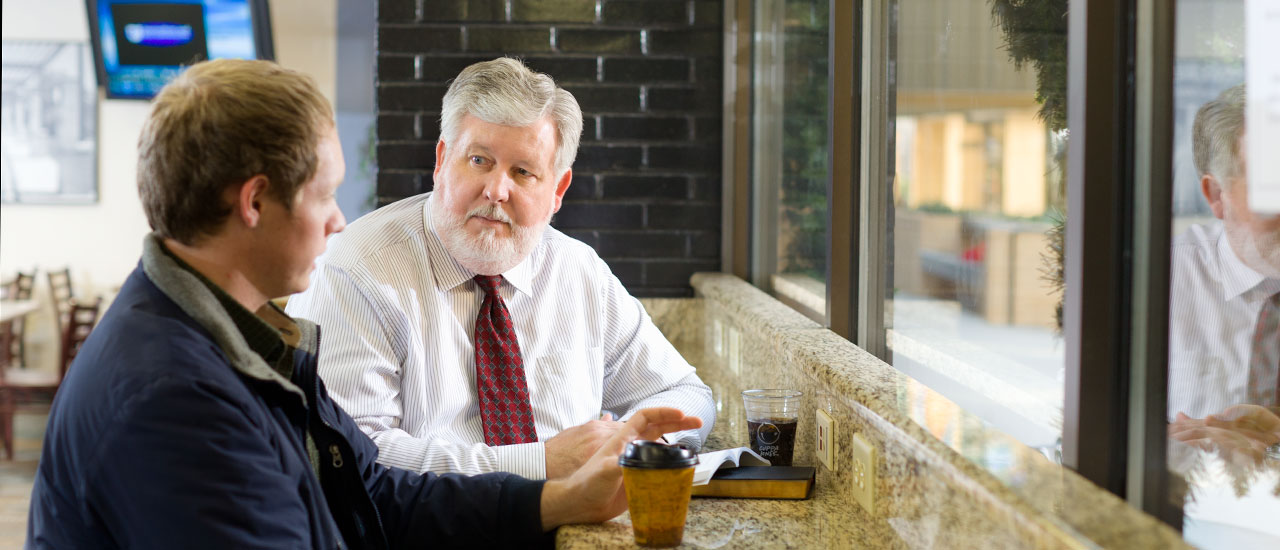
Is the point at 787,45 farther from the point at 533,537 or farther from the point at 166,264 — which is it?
the point at 166,264

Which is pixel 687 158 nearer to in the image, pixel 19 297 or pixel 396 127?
pixel 396 127

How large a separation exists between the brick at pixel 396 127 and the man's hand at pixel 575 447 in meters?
1.79

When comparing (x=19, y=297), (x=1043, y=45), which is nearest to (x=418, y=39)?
(x=1043, y=45)

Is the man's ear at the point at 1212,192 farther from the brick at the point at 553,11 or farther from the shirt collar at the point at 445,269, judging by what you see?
the brick at the point at 553,11

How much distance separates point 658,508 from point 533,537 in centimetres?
25

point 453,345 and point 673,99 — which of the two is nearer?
point 453,345

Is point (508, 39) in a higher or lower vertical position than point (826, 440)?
higher

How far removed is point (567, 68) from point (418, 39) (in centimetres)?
48

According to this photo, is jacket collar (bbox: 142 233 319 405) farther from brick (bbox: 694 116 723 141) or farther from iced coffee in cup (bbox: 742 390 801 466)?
brick (bbox: 694 116 723 141)

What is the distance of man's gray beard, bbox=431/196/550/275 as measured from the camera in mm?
2000

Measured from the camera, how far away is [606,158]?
3.36 m

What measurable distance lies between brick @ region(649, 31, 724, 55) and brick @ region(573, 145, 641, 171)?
0.33 m

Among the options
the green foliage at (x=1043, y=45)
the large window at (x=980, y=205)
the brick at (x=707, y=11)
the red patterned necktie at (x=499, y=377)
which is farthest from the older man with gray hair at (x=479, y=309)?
the brick at (x=707, y=11)

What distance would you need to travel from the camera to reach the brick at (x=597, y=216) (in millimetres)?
3365
